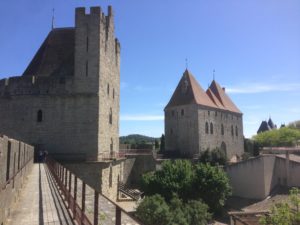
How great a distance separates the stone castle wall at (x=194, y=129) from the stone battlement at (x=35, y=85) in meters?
22.2

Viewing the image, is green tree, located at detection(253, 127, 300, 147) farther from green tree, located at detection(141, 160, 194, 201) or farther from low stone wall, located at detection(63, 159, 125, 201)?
low stone wall, located at detection(63, 159, 125, 201)

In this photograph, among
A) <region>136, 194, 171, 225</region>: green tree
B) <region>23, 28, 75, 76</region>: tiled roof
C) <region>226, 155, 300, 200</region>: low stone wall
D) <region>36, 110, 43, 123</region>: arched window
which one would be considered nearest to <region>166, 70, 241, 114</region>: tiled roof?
<region>226, 155, 300, 200</region>: low stone wall

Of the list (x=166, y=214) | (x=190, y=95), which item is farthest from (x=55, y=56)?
(x=190, y=95)

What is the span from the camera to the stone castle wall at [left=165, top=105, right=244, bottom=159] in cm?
4353

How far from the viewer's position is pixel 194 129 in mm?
43500

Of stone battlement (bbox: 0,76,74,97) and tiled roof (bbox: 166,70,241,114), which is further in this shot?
tiled roof (bbox: 166,70,241,114)

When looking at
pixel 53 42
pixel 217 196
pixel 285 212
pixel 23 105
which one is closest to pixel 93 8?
pixel 53 42

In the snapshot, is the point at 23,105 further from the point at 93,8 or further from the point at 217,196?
the point at 217,196

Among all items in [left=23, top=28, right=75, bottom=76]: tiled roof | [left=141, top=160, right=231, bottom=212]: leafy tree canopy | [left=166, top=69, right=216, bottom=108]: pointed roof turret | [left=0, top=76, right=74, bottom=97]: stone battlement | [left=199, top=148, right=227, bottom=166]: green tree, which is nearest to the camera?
[left=141, top=160, right=231, bottom=212]: leafy tree canopy

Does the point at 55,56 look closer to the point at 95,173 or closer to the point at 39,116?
the point at 39,116

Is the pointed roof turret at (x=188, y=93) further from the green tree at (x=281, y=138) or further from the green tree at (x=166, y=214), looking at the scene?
the green tree at (x=281, y=138)

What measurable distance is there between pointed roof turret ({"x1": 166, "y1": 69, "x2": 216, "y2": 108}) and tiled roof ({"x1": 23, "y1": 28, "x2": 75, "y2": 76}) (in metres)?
20.6

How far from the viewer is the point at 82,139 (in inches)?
965

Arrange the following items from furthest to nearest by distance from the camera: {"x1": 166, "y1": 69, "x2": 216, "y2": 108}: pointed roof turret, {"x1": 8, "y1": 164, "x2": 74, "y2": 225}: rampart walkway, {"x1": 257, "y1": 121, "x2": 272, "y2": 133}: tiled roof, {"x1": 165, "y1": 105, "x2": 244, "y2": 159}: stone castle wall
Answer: {"x1": 257, "y1": 121, "x2": 272, "y2": 133}: tiled roof, {"x1": 166, "y1": 69, "x2": 216, "y2": 108}: pointed roof turret, {"x1": 165, "y1": 105, "x2": 244, "y2": 159}: stone castle wall, {"x1": 8, "y1": 164, "x2": 74, "y2": 225}: rampart walkway
